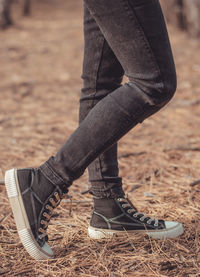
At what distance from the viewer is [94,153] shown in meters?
1.21

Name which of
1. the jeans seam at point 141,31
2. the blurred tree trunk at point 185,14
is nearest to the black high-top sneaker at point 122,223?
the jeans seam at point 141,31

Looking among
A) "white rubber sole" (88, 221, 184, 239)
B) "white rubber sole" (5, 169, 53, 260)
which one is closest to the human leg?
"white rubber sole" (88, 221, 184, 239)

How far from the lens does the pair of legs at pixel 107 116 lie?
1114 mm

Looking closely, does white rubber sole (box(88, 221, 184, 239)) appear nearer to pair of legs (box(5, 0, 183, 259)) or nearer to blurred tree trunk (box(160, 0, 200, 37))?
pair of legs (box(5, 0, 183, 259))

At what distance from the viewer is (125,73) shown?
3.99 feet

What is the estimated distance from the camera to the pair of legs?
43.9 inches

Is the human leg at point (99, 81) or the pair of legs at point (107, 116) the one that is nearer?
the pair of legs at point (107, 116)

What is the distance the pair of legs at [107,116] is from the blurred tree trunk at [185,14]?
3.95m

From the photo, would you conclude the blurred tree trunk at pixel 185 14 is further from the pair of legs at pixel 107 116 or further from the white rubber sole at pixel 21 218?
the white rubber sole at pixel 21 218

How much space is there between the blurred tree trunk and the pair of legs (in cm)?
395

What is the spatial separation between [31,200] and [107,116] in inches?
14.1

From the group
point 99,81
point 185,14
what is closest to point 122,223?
point 99,81

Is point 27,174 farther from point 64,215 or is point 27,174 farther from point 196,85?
point 196,85

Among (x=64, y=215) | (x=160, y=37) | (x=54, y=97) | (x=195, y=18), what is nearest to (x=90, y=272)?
(x=64, y=215)
